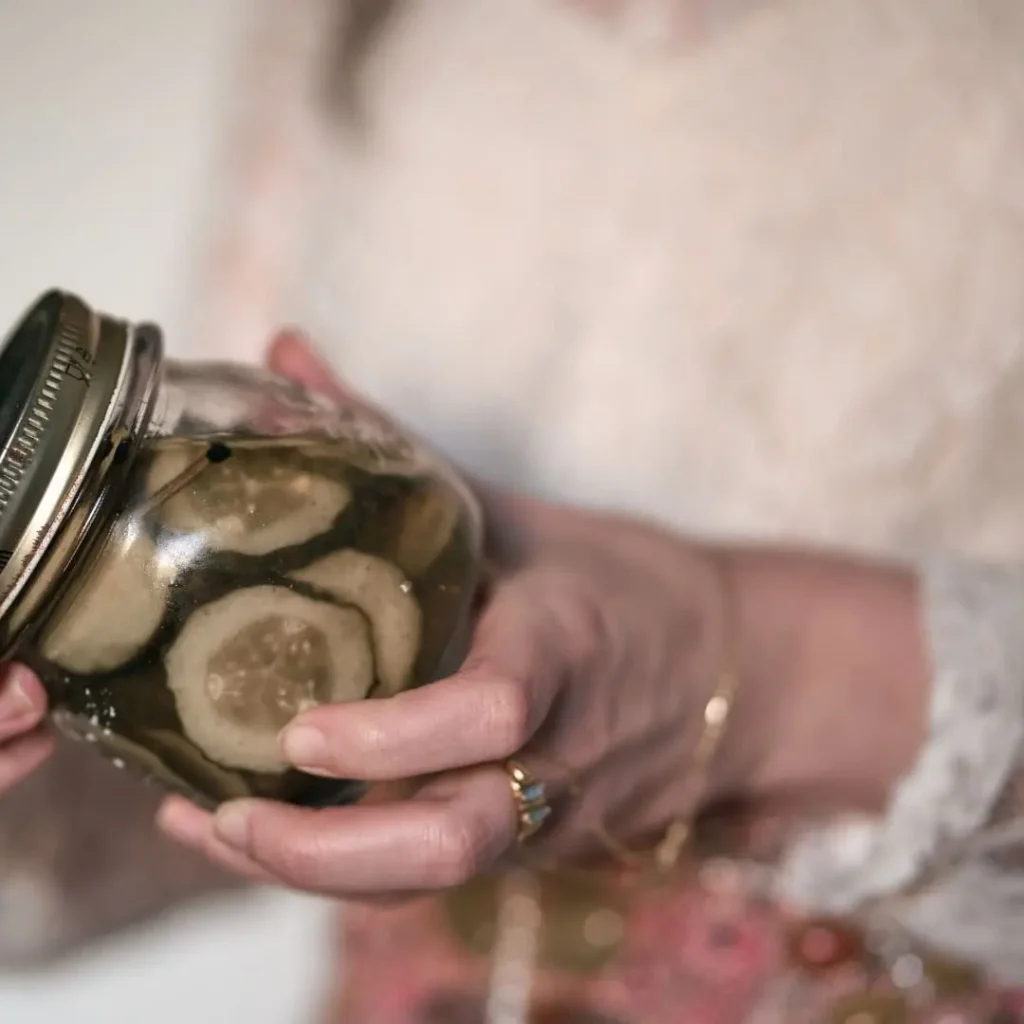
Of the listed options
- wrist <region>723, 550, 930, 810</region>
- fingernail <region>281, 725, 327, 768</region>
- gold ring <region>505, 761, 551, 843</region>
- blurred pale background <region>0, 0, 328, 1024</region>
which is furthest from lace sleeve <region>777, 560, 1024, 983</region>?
blurred pale background <region>0, 0, 328, 1024</region>

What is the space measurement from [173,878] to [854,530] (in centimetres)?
51

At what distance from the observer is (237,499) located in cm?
36

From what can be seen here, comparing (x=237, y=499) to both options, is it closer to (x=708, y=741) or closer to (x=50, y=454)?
(x=50, y=454)

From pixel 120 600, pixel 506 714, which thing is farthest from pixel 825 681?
pixel 120 600

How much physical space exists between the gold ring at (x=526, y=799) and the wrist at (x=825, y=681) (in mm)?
192

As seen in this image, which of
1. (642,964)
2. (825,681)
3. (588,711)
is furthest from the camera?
(642,964)

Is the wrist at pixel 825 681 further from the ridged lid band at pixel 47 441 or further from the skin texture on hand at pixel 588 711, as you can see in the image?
the ridged lid band at pixel 47 441

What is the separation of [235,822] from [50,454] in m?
0.14

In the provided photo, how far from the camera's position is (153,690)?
14.5 inches

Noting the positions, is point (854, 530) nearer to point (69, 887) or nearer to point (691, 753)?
point (691, 753)

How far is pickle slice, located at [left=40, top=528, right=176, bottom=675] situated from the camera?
1.18 ft

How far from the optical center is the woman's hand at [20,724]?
0.40 metres

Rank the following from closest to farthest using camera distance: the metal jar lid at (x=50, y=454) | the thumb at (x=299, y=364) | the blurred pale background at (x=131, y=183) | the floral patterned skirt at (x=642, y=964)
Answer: the metal jar lid at (x=50, y=454) → the thumb at (x=299, y=364) → the floral patterned skirt at (x=642, y=964) → the blurred pale background at (x=131, y=183)

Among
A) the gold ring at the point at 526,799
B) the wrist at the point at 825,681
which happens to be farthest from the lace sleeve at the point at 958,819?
the gold ring at the point at 526,799
